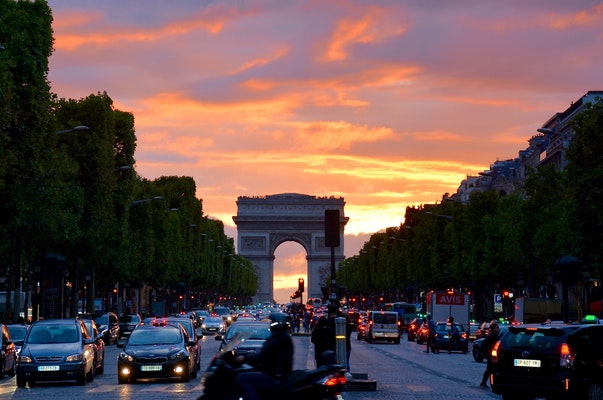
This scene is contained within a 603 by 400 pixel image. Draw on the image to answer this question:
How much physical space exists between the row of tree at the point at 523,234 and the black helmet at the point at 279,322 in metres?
34.6

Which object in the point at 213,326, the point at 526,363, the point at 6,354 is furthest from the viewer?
the point at 213,326

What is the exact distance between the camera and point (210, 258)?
171 metres

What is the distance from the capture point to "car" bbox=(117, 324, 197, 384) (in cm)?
3603

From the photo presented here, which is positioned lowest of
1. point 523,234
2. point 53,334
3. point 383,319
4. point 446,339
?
point 446,339

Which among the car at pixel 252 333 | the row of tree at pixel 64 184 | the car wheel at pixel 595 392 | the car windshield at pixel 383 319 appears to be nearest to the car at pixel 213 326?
the row of tree at pixel 64 184

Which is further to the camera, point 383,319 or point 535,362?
point 383,319

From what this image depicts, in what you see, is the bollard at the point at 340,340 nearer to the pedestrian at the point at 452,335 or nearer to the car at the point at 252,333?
the car at the point at 252,333

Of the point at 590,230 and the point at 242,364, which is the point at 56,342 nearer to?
the point at 242,364

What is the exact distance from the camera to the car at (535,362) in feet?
83.0

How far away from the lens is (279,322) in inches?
719

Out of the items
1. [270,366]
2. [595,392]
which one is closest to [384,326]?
[595,392]

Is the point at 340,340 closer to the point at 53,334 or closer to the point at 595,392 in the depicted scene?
the point at 595,392

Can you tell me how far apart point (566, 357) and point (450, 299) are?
63.0 m

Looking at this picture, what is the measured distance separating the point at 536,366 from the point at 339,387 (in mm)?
9406
